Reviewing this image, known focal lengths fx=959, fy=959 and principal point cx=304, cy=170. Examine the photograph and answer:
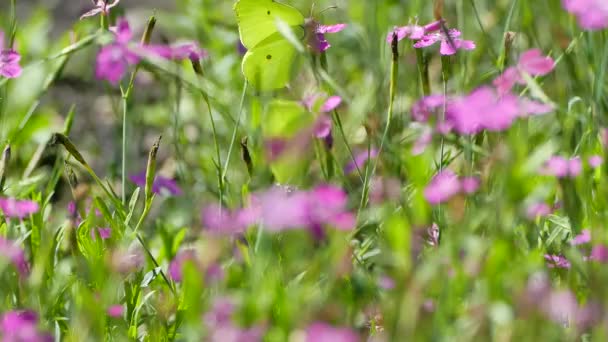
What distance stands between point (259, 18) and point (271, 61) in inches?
2.5

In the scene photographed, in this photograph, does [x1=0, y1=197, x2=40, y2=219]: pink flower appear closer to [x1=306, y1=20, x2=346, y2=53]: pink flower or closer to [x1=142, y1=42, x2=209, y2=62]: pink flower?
[x1=142, y1=42, x2=209, y2=62]: pink flower

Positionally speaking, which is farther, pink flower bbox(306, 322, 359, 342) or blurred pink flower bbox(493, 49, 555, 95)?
blurred pink flower bbox(493, 49, 555, 95)

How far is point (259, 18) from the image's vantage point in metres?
1.27

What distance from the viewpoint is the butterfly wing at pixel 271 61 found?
1.28m

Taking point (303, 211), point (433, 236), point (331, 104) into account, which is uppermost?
point (303, 211)

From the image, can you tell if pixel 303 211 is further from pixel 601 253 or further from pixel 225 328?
pixel 601 253

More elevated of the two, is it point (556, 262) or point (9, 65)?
point (9, 65)

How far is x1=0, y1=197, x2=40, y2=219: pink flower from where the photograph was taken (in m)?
1.25

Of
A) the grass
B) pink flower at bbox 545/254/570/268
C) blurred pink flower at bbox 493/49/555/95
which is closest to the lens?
the grass

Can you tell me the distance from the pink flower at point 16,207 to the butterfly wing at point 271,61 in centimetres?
33

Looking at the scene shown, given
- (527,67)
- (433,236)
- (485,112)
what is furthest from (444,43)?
(485,112)

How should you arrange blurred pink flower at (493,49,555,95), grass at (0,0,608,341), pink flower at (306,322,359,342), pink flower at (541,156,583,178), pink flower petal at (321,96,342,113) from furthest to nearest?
1. pink flower petal at (321,96,342,113)
2. blurred pink flower at (493,49,555,95)
3. pink flower at (541,156,583,178)
4. grass at (0,0,608,341)
5. pink flower at (306,322,359,342)

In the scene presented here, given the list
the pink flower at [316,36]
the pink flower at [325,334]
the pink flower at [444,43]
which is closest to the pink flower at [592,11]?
the pink flower at [444,43]

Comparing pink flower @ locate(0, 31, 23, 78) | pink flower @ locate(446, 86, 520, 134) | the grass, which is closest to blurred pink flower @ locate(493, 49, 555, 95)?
the grass
